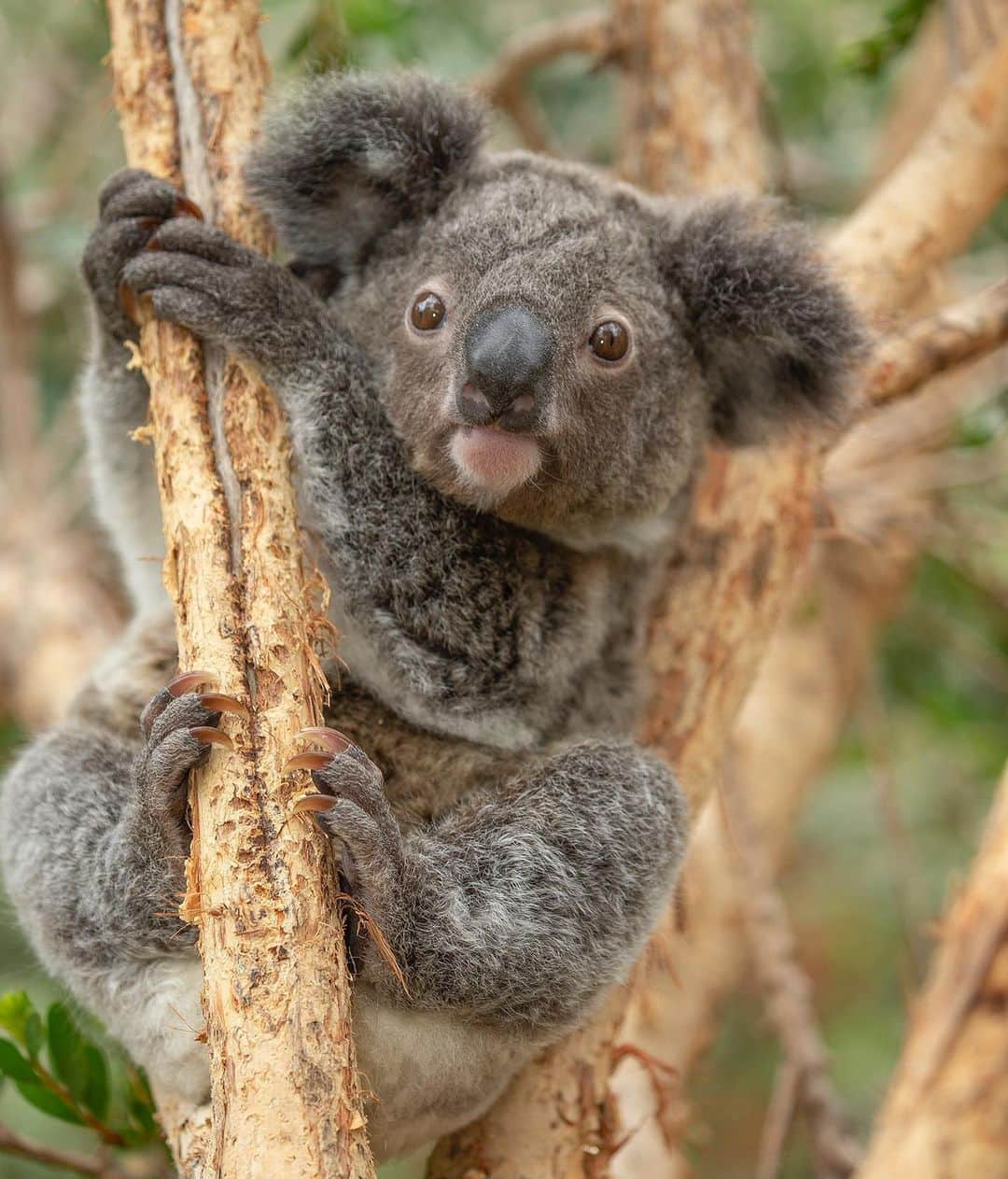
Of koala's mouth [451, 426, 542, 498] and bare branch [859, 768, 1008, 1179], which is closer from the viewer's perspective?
bare branch [859, 768, 1008, 1179]

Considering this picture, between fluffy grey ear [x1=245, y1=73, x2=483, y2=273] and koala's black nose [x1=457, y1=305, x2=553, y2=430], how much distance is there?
594 millimetres

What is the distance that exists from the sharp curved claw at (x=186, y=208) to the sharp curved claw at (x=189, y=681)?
3.40ft

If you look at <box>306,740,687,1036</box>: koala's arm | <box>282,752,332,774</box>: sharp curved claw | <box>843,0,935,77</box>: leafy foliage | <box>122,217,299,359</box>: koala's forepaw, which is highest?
<box>843,0,935,77</box>: leafy foliage

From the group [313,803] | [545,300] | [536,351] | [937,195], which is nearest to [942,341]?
[937,195]

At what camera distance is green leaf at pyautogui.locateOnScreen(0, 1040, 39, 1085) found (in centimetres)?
254

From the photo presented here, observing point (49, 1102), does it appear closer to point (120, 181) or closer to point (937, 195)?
point (120, 181)

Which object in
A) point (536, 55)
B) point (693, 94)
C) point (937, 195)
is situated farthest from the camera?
point (536, 55)

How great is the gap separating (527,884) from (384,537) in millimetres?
760

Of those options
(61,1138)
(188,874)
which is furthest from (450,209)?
(61,1138)

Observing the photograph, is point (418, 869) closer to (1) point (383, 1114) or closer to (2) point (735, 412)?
(1) point (383, 1114)

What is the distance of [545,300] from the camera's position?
2.53 metres

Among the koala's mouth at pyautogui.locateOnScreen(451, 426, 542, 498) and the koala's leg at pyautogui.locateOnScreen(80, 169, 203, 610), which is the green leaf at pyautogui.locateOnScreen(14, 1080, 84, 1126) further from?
the koala's mouth at pyautogui.locateOnScreen(451, 426, 542, 498)

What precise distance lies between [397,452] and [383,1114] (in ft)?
4.38

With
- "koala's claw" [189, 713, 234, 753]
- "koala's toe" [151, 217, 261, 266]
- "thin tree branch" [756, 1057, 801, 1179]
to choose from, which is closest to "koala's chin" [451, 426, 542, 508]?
"koala's toe" [151, 217, 261, 266]
